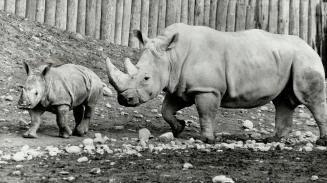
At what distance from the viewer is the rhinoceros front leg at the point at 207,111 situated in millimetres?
9359

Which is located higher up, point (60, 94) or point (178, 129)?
point (60, 94)

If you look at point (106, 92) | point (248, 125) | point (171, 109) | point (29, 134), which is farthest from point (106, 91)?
point (29, 134)

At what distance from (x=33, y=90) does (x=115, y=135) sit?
1.39 m

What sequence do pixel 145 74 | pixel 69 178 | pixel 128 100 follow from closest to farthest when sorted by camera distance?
1. pixel 69 178
2. pixel 128 100
3. pixel 145 74

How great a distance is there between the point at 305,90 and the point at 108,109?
2834 millimetres

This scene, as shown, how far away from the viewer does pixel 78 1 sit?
43.6 feet

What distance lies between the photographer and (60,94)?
9.06 metres

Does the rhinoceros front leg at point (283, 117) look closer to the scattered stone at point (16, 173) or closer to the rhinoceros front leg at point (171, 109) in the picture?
the rhinoceros front leg at point (171, 109)

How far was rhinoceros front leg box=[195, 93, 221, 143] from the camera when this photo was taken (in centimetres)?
936

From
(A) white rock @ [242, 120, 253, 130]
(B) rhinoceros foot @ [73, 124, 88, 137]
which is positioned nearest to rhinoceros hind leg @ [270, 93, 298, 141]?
(A) white rock @ [242, 120, 253, 130]

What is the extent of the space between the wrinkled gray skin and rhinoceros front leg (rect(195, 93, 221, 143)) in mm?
1224

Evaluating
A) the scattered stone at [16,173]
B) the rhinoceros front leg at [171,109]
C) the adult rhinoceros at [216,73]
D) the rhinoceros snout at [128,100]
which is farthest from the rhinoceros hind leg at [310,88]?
the scattered stone at [16,173]

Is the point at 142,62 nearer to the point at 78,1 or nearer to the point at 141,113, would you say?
the point at 141,113

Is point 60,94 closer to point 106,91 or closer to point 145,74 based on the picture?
point 145,74
